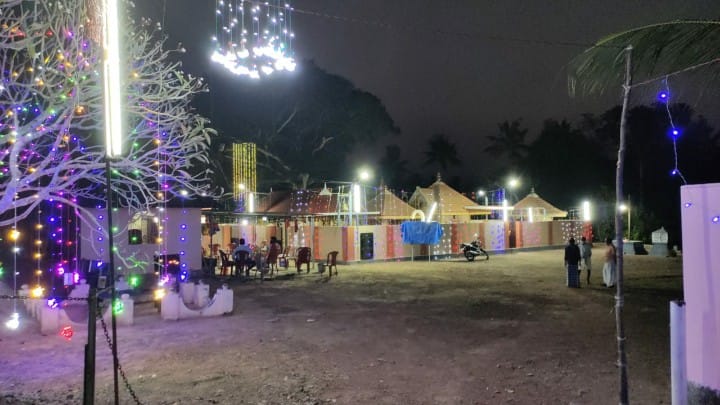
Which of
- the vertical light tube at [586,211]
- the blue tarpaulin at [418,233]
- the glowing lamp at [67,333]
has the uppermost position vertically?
the vertical light tube at [586,211]

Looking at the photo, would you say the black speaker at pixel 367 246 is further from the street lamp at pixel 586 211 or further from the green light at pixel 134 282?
the street lamp at pixel 586 211

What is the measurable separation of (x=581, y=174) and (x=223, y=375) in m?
43.2

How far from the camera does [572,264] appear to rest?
529 inches

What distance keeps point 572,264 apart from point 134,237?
13.1 meters

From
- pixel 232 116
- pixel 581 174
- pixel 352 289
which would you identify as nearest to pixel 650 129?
pixel 581 174

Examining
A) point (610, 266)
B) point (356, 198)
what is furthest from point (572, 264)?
point (356, 198)

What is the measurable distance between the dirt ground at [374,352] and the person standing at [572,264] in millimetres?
730

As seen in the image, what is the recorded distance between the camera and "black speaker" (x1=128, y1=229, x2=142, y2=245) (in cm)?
1630

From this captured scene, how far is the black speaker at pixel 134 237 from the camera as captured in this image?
16297 millimetres

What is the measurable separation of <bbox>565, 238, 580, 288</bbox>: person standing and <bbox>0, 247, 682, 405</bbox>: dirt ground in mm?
730

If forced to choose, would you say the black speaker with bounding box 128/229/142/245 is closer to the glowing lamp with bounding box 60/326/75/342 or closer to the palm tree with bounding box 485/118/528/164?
the glowing lamp with bounding box 60/326/75/342

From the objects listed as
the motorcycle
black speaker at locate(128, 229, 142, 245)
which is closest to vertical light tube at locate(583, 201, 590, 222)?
the motorcycle

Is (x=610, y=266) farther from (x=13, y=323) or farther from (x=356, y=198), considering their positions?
(x=13, y=323)

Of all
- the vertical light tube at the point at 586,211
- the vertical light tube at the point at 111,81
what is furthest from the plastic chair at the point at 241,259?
the vertical light tube at the point at 586,211
